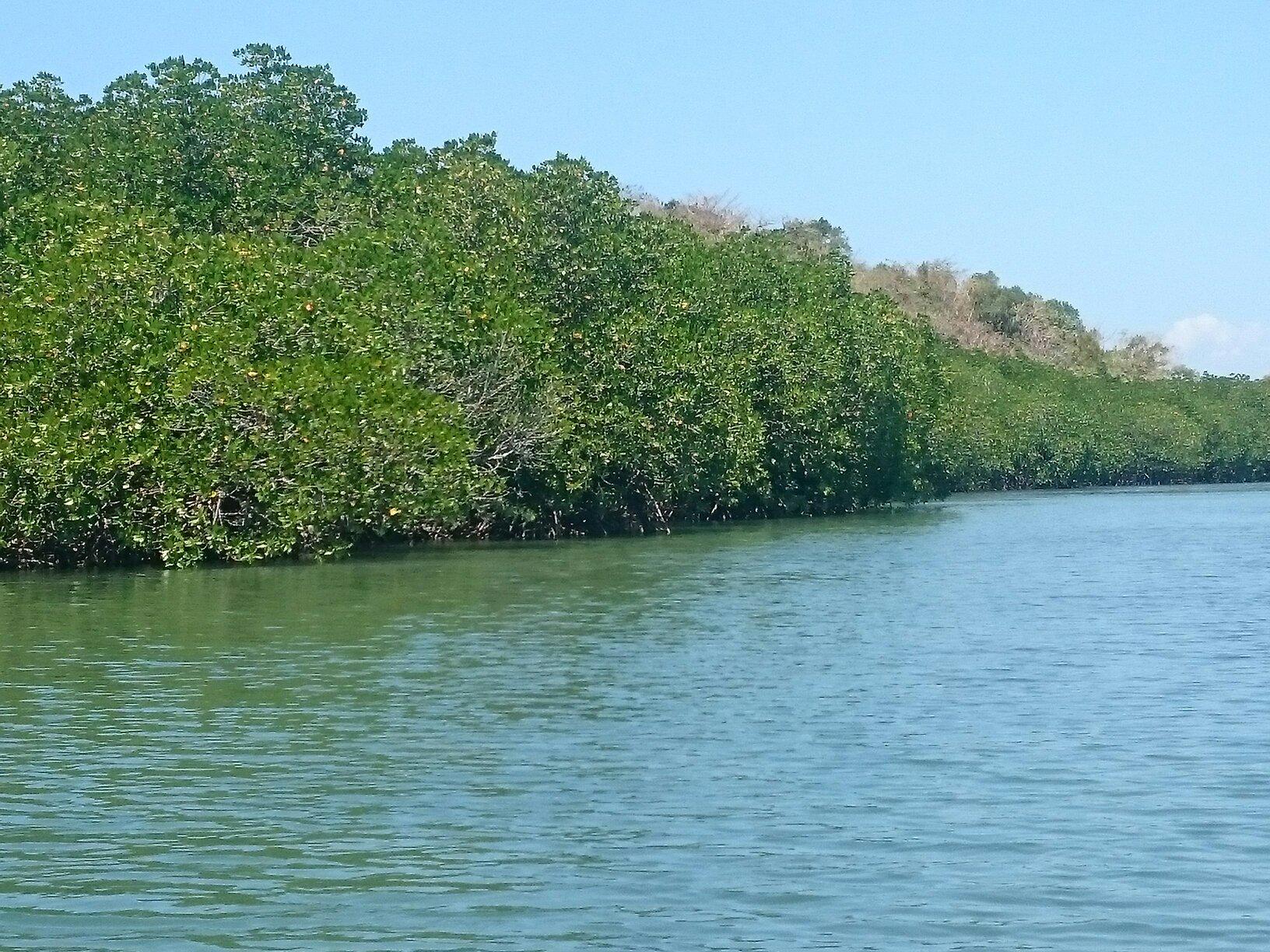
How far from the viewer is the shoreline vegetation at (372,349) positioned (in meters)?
30.1

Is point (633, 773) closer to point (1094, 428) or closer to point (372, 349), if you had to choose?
point (372, 349)

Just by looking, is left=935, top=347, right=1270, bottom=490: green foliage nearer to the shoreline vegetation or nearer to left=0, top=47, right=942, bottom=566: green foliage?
the shoreline vegetation

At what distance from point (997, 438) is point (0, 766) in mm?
74425

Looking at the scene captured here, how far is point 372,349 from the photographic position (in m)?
33.5

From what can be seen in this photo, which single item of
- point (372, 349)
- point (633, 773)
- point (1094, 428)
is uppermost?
point (1094, 428)

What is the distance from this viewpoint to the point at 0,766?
13.1 metres

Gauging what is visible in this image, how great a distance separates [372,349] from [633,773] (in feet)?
71.0

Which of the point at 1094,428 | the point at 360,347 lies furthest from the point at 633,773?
the point at 1094,428

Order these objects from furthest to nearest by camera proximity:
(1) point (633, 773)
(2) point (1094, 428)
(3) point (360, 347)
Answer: (2) point (1094, 428) < (3) point (360, 347) < (1) point (633, 773)

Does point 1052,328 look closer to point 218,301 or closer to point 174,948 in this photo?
point 218,301

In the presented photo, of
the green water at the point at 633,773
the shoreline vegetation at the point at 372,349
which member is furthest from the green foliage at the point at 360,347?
the green water at the point at 633,773

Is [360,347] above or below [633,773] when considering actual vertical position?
above

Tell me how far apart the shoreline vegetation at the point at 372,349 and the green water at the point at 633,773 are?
4664 mm

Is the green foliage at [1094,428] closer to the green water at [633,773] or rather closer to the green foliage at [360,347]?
the green foliage at [360,347]
